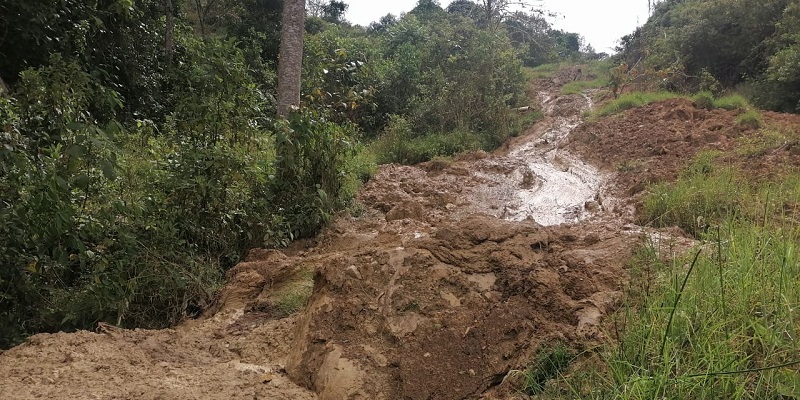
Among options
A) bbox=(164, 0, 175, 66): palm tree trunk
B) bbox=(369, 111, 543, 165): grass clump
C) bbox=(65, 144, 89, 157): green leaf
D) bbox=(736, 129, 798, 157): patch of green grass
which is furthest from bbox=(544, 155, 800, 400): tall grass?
bbox=(164, 0, 175, 66): palm tree trunk

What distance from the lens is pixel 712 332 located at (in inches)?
71.5

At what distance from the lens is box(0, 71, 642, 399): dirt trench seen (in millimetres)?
2188

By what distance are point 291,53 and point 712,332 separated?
5651 millimetres

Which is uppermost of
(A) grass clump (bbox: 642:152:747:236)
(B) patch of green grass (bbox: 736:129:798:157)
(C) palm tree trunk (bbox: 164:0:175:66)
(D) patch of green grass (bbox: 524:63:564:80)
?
(D) patch of green grass (bbox: 524:63:564:80)

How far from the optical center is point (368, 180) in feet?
22.5

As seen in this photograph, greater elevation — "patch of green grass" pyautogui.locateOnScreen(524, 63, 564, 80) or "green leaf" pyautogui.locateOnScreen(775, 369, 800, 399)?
"patch of green grass" pyautogui.locateOnScreen(524, 63, 564, 80)

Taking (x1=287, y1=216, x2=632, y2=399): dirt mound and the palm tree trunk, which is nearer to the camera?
(x1=287, y1=216, x2=632, y2=399): dirt mound

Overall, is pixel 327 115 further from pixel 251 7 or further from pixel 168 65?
pixel 251 7

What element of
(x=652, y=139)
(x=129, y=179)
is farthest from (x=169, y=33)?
(x=652, y=139)

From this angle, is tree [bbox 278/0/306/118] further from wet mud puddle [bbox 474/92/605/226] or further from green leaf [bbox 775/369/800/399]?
green leaf [bbox 775/369/800/399]

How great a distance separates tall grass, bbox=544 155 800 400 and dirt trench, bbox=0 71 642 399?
8.6 inches

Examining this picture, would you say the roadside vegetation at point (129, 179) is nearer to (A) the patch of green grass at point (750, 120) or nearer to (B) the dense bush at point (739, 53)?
(A) the patch of green grass at point (750, 120)

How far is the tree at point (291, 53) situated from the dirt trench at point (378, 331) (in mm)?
3092

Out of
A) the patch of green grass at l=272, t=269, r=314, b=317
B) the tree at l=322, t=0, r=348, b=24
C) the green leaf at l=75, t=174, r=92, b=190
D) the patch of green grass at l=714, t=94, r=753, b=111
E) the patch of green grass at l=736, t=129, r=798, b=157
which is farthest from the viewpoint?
the tree at l=322, t=0, r=348, b=24
